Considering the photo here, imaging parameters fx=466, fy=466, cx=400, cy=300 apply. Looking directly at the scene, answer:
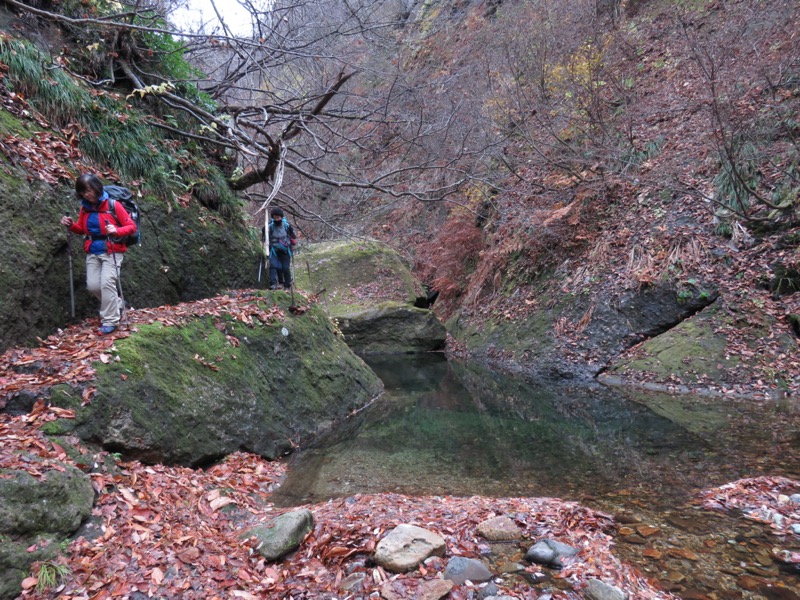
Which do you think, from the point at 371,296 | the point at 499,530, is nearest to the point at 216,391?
Result: the point at 499,530

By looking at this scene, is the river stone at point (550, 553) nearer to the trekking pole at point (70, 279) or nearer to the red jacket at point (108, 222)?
the red jacket at point (108, 222)

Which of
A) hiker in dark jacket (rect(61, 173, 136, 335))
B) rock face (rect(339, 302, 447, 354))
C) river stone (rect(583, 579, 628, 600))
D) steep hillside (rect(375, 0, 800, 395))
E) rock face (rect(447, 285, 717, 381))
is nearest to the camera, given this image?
river stone (rect(583, 579, 628, 600))

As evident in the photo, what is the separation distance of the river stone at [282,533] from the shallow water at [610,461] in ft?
3.84

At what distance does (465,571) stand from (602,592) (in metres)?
0.83

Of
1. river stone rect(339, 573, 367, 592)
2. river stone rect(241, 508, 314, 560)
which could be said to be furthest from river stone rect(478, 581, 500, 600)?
river stone rect(241, 508, 314, 560)

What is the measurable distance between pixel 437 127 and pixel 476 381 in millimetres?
5865

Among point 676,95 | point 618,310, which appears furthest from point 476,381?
point 676,95

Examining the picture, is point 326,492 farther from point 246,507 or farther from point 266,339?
point 266,339

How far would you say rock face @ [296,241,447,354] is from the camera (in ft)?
51.0

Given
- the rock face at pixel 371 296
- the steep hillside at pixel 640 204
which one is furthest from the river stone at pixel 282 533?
the rock face at pixel 371 296

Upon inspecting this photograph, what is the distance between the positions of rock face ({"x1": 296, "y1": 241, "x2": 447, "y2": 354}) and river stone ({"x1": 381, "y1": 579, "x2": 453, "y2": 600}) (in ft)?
36.1

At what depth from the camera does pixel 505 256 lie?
14.8m

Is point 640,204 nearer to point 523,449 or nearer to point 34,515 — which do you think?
point 523,449

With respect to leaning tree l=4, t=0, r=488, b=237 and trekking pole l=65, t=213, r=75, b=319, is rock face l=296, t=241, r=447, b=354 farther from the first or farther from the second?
trekking pole l=65, t=213, r=75, b=319
